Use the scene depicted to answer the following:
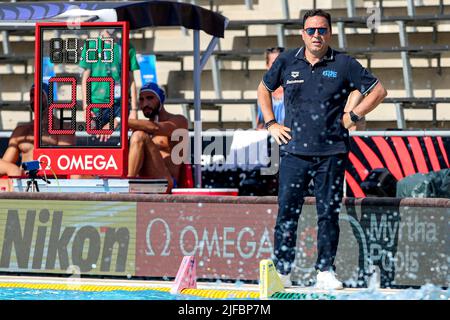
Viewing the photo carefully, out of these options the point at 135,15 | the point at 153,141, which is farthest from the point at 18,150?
the point at 135,15

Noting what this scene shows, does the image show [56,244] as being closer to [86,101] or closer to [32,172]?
[32,172]

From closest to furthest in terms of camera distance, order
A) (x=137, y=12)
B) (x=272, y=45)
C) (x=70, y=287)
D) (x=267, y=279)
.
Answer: (x=267, y=279)
(x=70, y=287)
(x=137, y=12)
(x=272, y=45)

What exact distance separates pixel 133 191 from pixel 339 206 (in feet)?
7.04

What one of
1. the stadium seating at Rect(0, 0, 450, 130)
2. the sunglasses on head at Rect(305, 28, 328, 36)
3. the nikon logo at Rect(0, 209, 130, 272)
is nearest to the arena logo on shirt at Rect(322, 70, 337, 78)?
the sunglasses on head at Rect(305, 28, 328, 36)

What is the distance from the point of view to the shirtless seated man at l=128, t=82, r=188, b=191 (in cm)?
1014

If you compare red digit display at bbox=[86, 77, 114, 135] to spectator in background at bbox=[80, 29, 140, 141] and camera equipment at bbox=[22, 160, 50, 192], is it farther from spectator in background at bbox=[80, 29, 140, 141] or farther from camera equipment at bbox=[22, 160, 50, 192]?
camera equipment at bbox=[22, 160, 50, 192]

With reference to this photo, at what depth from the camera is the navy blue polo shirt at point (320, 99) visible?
767 cm

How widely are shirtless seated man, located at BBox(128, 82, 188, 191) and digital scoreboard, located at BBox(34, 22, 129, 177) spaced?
0.94 feet

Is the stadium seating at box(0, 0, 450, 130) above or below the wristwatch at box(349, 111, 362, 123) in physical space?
above

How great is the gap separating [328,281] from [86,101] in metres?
3.00

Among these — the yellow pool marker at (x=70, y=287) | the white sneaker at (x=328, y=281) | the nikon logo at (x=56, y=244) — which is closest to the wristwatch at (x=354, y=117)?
the white sneaker at (x=328, y=281)

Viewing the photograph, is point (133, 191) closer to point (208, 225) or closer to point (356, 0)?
point (208, 225)

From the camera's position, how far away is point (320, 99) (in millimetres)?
7672
